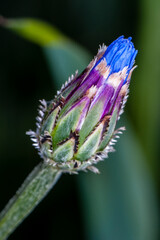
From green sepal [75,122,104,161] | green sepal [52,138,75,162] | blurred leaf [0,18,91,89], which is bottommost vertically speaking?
green sepal [52,138,75,162]

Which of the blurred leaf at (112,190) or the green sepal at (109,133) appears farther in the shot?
the blurred leaf at (112,190)

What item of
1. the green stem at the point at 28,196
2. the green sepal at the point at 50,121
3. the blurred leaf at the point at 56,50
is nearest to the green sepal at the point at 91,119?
the green sepal at the point at 50,121

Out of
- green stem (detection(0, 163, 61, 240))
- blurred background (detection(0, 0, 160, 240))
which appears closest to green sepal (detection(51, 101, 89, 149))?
green stem (detection(0, 163, 61, 240))

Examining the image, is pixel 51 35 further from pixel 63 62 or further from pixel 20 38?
pixel 20 38

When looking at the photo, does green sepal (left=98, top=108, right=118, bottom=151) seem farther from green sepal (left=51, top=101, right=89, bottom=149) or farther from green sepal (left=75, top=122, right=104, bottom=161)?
green sepal (left=51, top=101, right=89, bottom=149)

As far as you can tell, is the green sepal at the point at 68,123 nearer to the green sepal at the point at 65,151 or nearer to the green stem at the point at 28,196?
the green sepal at the point at 65,151

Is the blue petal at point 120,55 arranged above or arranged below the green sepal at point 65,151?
above
